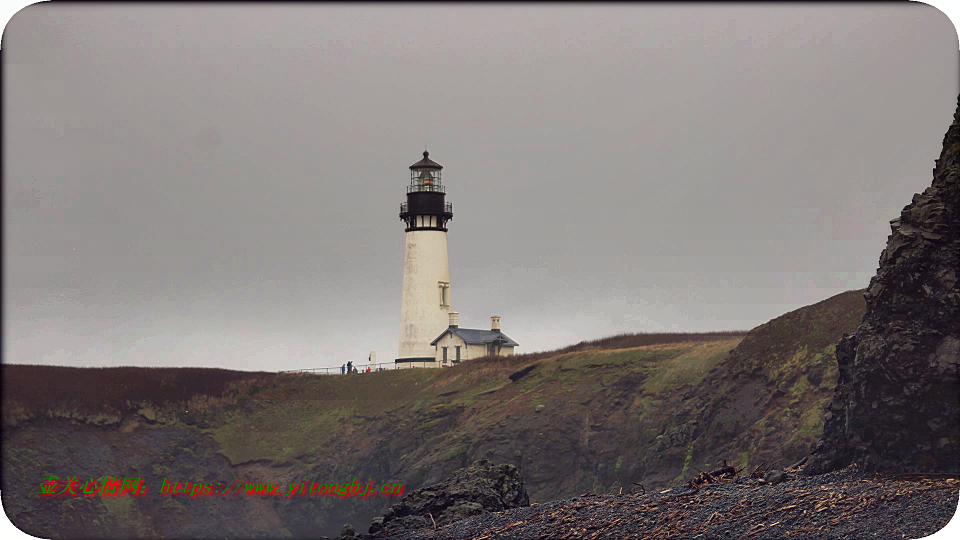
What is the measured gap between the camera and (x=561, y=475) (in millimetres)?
36781

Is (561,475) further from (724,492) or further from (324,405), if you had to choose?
(724,492)

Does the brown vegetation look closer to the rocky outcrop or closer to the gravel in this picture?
the rocky outcrop

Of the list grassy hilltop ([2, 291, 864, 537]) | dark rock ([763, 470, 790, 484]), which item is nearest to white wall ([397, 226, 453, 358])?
grassy hilltop ([2, 291, 864, 537])

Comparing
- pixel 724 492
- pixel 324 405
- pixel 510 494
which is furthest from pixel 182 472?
pixel 724 492

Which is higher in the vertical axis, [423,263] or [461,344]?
[423,263]

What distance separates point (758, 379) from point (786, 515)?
68.6 feet

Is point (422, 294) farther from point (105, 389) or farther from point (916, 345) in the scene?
point (916, 345)

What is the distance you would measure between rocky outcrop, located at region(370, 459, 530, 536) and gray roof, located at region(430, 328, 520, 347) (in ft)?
124

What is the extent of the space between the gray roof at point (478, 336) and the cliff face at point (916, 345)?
42941mm

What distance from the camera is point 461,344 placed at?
5562cm

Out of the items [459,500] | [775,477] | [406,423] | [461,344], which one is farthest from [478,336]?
[775,477]

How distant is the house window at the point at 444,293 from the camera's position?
188 ft

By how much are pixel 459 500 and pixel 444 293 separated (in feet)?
134

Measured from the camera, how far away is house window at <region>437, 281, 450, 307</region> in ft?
188
